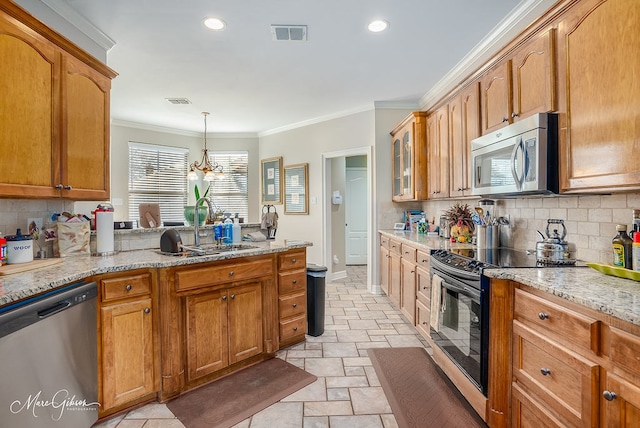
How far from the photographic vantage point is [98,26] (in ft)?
8.55

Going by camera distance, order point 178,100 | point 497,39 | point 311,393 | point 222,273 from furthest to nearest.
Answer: point 178,100 → point 497,39 → point 222,273 → point 311,393

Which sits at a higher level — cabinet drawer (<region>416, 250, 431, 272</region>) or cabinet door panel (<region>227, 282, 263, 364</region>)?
cabinet drawer (<region>416, 250, 431, 272</region>)

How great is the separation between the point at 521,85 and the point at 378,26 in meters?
1.22

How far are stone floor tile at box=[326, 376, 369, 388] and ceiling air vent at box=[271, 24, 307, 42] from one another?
2772 millimetres

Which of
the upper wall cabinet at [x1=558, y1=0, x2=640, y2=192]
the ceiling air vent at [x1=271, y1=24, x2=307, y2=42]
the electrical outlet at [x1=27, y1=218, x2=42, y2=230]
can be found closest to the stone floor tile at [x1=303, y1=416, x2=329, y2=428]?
the upper wall cabinet at [x1=558, y1=0, x2=640, y2=192]

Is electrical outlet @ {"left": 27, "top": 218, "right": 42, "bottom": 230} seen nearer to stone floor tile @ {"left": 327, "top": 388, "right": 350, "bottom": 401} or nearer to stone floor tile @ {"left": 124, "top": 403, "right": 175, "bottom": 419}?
stone floor tile @ {"left": 124, "top": 403, "right": 175, "bottom": 419}

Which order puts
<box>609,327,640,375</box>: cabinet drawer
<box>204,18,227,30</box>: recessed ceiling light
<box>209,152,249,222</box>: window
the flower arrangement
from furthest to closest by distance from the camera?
<box>209,152,249,222</box>: window
the flower arrangement
<box>204,18,227,30</box>: recessed ceiling light
<box>609,327,640,375</box>: cabinet drawer

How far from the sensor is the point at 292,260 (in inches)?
113

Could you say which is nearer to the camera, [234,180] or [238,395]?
[238,395]

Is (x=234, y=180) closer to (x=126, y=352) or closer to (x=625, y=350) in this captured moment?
(x=126, y=352)

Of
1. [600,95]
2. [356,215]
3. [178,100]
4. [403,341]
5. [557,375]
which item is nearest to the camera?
[557,375]

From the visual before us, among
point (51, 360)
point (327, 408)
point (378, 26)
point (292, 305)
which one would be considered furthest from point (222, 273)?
point (378, 26)

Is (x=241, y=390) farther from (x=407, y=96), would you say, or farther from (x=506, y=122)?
(x=407, y=96)

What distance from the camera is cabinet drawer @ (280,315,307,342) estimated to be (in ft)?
9.25
